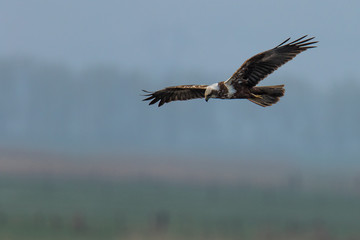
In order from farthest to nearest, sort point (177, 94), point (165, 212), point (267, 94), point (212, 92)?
point (165, 212) < point (177, 94) < point (267, 94) < point (212, 92)

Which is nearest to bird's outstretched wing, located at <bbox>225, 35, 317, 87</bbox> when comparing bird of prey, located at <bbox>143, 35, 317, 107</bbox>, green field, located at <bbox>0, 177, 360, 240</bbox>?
bird of prey, located at <bbox>143, 35, 317, 107</bbox>

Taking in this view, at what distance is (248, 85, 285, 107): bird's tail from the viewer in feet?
49.2

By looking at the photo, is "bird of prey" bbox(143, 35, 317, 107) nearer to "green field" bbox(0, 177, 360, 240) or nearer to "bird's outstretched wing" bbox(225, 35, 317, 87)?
"bird's outstretched wing" bbox(225, 35, 317, 87)

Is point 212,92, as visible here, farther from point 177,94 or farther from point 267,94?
point 177,94

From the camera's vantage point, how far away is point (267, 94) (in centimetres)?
1516

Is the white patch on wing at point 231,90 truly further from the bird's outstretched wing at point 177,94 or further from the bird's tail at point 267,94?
the bird's outstretched wing at point 177,94

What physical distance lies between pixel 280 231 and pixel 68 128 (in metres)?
75.1

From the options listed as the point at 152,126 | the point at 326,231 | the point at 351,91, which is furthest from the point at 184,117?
the point at 326,231

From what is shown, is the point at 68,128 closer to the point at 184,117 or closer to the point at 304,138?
the point at 184,117

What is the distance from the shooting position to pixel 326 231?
3002 inches

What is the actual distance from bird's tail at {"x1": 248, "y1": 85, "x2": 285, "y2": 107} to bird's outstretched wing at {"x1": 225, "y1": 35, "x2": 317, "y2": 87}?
242 millimetres

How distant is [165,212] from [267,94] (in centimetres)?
6439

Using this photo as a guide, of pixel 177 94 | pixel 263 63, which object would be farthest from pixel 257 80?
pixel 177 94

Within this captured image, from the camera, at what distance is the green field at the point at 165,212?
224 ft
